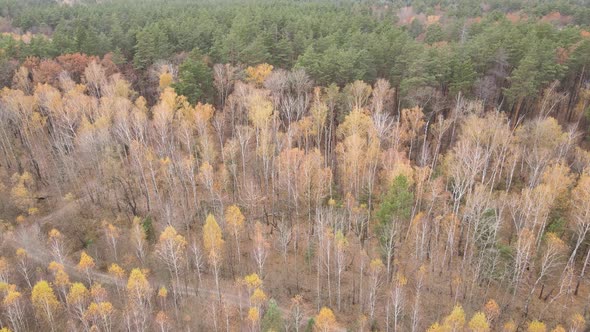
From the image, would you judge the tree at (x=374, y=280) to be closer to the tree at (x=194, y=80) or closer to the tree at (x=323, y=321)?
the tree at (x=323, y=321)

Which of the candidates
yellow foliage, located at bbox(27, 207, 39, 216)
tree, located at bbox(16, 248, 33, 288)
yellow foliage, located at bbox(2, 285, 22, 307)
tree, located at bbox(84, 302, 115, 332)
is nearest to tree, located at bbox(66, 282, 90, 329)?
tree, located at bbox(84, 302, 115, 332)

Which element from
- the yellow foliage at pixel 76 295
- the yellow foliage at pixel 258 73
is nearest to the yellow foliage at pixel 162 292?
the yellow foliage at pixel 76 295

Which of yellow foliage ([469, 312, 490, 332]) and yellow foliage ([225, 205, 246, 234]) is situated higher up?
yellow foliage ([225, 205, 246, 234])

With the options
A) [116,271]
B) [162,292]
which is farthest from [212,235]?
[116,271]

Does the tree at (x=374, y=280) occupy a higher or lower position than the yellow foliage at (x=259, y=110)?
lower

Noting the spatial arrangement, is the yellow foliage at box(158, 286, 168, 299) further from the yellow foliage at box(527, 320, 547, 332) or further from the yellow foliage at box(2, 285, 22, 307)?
the yellow foliage at box(527, 320, 547, 332)

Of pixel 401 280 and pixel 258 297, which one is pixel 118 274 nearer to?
pixel 258 297
